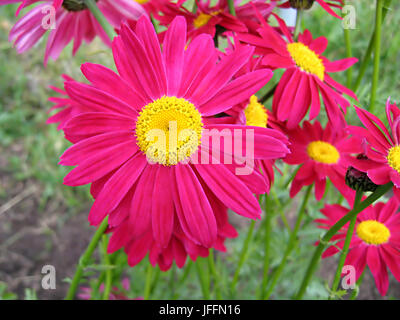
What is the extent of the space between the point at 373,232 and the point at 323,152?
149mm

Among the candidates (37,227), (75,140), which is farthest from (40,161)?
(75,140)

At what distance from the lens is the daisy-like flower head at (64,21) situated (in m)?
0.48

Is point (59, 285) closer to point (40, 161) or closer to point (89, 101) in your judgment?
point (40, 161)

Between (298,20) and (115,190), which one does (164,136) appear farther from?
(298,20)

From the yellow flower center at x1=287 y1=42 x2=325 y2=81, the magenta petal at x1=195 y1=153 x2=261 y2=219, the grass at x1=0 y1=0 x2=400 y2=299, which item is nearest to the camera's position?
the magenta petal at x1=195 y1=153 x2=261 y2=219

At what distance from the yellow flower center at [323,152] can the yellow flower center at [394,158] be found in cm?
14

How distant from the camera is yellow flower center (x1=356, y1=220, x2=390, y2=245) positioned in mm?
567

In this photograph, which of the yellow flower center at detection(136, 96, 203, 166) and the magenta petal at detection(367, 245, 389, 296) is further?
the magenta petal at detection(367, 245, 389, 296)

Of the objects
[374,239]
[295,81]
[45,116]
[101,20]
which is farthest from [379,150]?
[45,116]

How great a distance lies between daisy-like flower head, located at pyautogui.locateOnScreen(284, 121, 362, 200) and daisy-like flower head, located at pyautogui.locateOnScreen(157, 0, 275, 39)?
0.16 m

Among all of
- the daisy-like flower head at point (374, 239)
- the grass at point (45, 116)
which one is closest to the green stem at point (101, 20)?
the daisy-like flower head at point (374, 239)

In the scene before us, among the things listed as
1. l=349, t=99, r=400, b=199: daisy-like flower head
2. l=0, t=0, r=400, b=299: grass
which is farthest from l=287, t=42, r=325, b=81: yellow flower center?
l=0, t=0, r=400, b=299: grass

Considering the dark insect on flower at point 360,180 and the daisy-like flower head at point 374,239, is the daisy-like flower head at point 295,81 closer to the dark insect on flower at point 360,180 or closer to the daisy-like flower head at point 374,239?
the dark insect on flower at point 360,180

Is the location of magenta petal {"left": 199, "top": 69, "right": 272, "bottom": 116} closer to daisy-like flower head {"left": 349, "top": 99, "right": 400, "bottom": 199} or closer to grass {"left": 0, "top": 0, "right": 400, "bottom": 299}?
daisy-like flower head {"left": 349, "top": 99, "right": 400, "bottom": 199}
